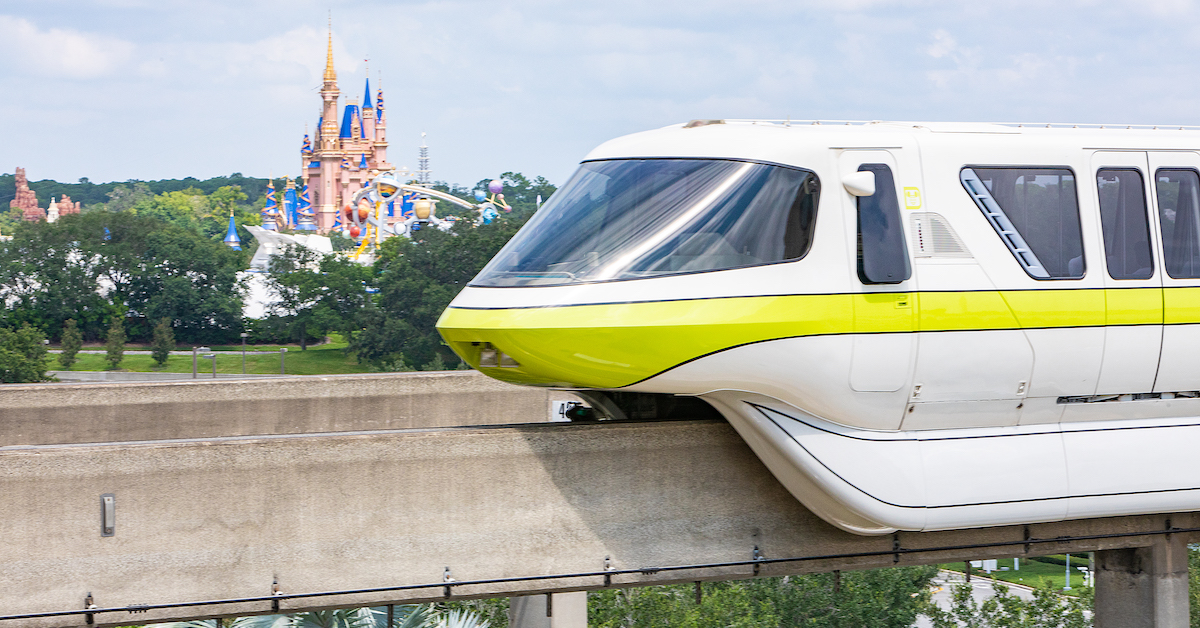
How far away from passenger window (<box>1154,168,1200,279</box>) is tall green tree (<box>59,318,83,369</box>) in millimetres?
82849

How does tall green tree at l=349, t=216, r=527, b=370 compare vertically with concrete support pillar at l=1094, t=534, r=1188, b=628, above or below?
above

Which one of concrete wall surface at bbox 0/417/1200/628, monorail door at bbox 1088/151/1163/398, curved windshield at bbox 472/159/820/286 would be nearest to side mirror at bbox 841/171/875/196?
curved windshield at bbox 472/159/820/286

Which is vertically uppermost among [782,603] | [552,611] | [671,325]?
[671,325]

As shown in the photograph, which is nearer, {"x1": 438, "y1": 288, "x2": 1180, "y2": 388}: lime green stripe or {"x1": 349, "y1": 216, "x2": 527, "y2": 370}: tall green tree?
{"x1": 438, "y1": 288, "x2": 1180, "y2": 388}: lime green stripe

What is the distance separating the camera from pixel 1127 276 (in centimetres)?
941

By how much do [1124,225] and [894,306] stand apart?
2188 millimetres

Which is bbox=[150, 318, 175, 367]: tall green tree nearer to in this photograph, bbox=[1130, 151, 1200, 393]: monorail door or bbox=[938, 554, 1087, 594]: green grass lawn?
bbox=[938, 554, 1087, 594]: green grass lawn

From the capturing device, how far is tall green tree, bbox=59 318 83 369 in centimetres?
8219

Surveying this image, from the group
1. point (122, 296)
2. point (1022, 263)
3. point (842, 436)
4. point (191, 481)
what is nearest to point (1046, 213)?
point (1022, 263)

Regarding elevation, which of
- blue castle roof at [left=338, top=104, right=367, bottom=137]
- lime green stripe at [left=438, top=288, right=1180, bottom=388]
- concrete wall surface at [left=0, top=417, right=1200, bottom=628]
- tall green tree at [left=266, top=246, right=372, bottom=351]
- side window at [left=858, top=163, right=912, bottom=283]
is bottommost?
concrete wall surface at [left=0, top=417, right=1200, bottom=628]

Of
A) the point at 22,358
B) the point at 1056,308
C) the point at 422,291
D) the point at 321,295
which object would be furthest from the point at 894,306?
the point at 321,295

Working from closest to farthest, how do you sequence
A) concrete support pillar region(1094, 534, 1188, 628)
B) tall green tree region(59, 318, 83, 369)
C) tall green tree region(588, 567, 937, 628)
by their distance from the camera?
1. concrete support pillar region(1094, 534, 1188, 628)
2. tall green tree region(588, 567, 937, 628)
3. tall green tree region(59, 318, 83, 369)

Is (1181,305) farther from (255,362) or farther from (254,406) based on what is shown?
(255,362)

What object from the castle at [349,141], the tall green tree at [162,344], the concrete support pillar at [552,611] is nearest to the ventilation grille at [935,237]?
the concrete support pillar at [552,611]
